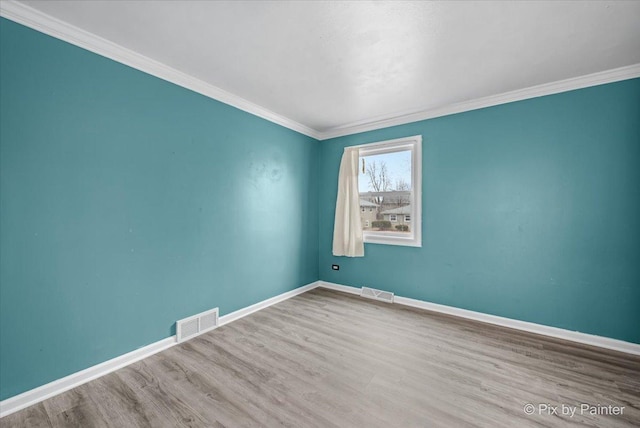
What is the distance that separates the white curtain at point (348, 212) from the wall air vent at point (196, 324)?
1946 mm

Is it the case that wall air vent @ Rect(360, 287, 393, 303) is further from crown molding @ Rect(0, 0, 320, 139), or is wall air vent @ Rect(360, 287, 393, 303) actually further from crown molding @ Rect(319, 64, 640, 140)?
crown molding @ Rect(0, 0, 320, 139)

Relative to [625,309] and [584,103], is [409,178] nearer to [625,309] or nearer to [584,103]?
[584,103]

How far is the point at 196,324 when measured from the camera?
2.53 metres

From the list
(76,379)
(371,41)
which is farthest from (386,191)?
(76,379)

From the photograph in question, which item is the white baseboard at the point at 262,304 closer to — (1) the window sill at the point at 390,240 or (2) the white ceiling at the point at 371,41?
(1) the window sill at the point at 390,240

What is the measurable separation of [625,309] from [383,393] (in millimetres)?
2462

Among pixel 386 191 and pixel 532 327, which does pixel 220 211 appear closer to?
pixel 386 191

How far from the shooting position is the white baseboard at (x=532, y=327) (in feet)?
7.55

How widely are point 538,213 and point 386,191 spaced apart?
175 centimetres

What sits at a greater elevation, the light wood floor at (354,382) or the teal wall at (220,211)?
the teal wall at (220,211)

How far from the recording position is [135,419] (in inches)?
60.0

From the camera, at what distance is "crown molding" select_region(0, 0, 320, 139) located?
63.4 inches

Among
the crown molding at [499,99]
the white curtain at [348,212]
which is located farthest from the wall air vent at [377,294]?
the crown molding at [499,99]

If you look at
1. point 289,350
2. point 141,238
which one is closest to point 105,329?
point 141,238
